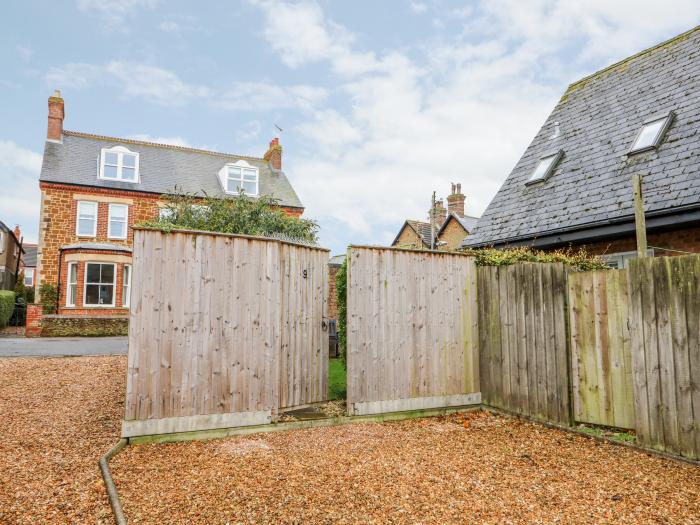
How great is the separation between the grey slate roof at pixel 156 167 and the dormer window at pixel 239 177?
41 centimetres

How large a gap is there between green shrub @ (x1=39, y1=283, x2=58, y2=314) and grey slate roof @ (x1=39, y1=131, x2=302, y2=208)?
506cm

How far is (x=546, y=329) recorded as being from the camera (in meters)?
5.53

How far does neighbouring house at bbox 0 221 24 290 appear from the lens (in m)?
28.4

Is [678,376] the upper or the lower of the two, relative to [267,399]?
upper

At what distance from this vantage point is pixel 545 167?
35.2 feet

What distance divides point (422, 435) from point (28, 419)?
4.95 m

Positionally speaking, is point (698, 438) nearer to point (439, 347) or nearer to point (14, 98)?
point (439, 347)

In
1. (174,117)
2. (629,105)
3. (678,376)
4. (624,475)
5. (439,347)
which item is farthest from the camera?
(174,117)

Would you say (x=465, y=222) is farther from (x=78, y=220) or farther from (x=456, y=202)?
(x=78, y=220)

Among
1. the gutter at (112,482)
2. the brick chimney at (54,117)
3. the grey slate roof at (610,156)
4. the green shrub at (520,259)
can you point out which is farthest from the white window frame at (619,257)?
the brick chimney at (54,117)

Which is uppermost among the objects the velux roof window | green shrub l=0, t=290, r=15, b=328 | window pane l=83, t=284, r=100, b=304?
the velux roof window

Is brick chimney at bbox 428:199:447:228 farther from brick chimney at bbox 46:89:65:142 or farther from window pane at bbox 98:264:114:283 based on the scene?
brick chimney at bbox 46:89:65:142

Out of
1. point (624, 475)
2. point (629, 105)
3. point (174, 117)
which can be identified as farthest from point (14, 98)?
point (629, 105)

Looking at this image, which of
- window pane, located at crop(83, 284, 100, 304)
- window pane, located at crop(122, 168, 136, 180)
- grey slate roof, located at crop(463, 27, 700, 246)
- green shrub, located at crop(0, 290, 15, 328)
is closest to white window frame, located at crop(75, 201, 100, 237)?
window pane, located at crop(122, 168, 136, 180)
